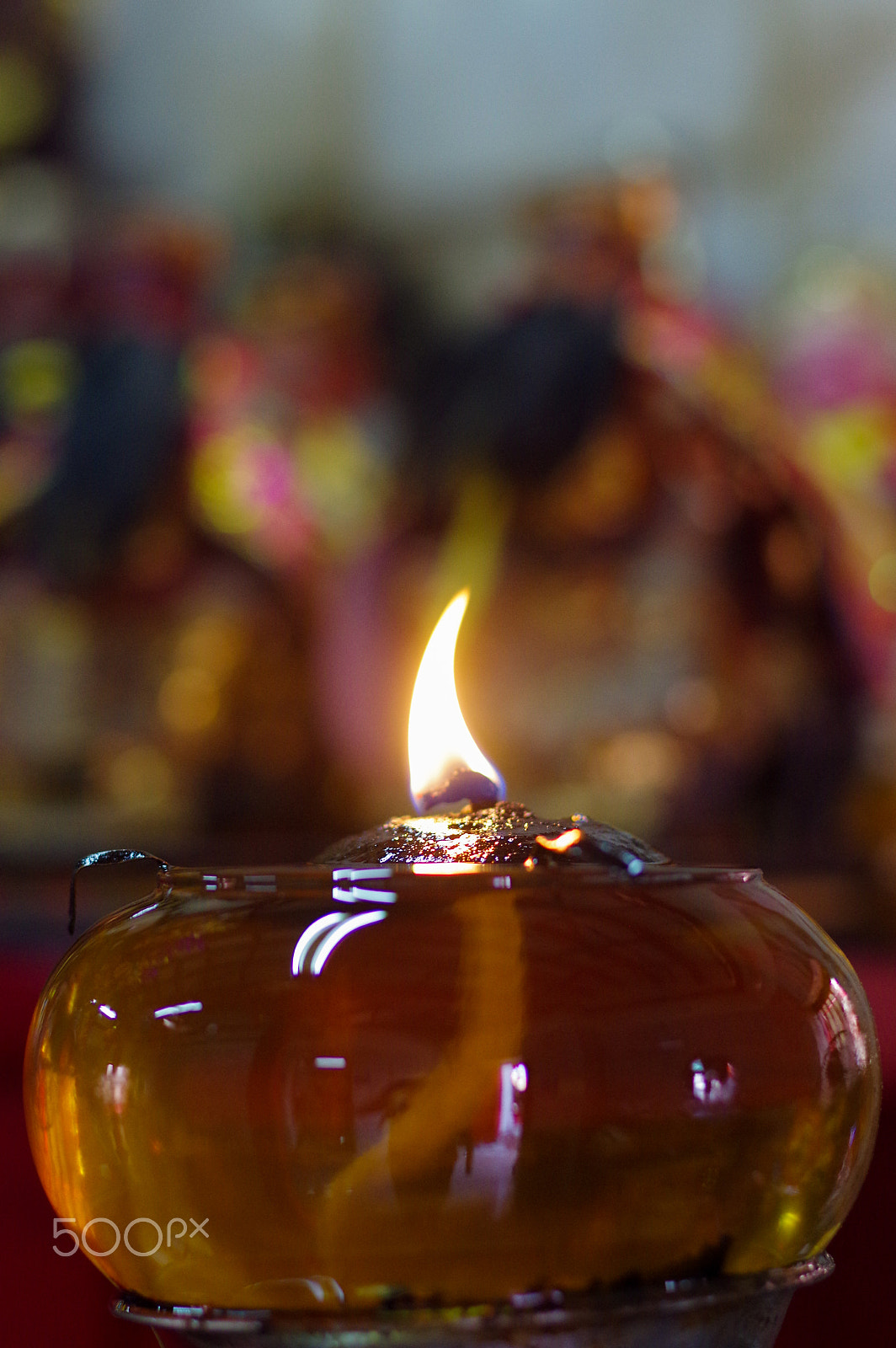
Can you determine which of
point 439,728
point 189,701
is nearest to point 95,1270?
point 439,728

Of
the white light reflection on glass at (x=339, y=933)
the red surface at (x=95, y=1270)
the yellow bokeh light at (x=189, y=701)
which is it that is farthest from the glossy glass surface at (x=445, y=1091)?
the yellow bokeh light at (x=189, y=701)

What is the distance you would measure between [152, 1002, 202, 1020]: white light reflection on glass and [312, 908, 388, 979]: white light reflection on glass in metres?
0.01

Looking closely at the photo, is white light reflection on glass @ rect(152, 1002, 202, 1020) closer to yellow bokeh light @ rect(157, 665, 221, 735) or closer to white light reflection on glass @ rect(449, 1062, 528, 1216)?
white light reflection on glass @ rect(449, 1062, 528, 1216)

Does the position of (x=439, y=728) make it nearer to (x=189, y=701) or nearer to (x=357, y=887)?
(x=357, y=887)

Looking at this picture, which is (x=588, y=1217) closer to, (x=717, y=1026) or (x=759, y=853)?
(x=717, y=1026)

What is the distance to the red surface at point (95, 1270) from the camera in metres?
0.25

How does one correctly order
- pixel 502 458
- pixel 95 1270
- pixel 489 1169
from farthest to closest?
pixel 502 458 → pixel 95 1270 → pixel 489 1169

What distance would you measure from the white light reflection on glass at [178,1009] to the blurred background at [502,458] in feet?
4.72

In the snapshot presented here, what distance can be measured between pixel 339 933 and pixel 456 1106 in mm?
19

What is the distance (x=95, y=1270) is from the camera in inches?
11.0

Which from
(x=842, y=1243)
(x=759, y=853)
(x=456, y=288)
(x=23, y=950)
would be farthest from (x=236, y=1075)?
(x=456, y=288)

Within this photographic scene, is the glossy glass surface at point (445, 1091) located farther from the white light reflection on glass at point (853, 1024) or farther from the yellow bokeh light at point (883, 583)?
the yellow bokeh light at point (883, 583)

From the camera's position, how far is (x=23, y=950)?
2.50ft

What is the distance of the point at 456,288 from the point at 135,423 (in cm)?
50
